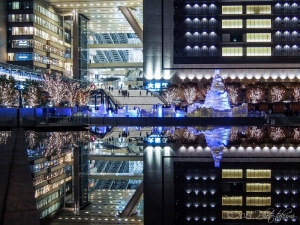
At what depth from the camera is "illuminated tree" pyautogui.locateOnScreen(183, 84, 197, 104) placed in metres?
74.5

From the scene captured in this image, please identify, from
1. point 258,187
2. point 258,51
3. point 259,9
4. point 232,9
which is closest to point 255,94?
point 258,51

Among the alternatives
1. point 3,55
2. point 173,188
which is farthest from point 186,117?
point 3,55

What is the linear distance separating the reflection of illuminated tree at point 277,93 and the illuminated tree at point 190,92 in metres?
11.5

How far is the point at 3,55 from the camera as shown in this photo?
8006 cm

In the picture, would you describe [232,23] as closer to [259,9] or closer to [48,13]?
[259,9]

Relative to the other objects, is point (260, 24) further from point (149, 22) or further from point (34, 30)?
point (34, 30)

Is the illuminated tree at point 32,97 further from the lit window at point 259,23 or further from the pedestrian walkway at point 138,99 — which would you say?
the lit window at point 259,23

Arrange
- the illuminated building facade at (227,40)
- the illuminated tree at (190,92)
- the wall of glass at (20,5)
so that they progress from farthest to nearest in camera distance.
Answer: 1. the wall of glass at (20,5)
2. the illuminated building facade at (227,40)
3. the illuminated tree at (190,92)

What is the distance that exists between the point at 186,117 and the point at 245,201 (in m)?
37.2

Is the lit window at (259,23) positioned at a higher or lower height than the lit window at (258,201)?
higher

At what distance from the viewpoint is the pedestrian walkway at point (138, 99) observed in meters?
79.5

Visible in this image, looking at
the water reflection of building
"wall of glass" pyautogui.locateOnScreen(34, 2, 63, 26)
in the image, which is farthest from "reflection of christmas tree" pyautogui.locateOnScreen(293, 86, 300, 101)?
the water reflection of building

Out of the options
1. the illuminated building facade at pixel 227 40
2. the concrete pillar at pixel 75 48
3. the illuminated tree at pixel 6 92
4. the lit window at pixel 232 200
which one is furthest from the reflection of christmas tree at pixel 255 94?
the lit window at pixel 232 200

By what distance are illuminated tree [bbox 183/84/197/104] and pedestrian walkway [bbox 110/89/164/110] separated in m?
5.36
